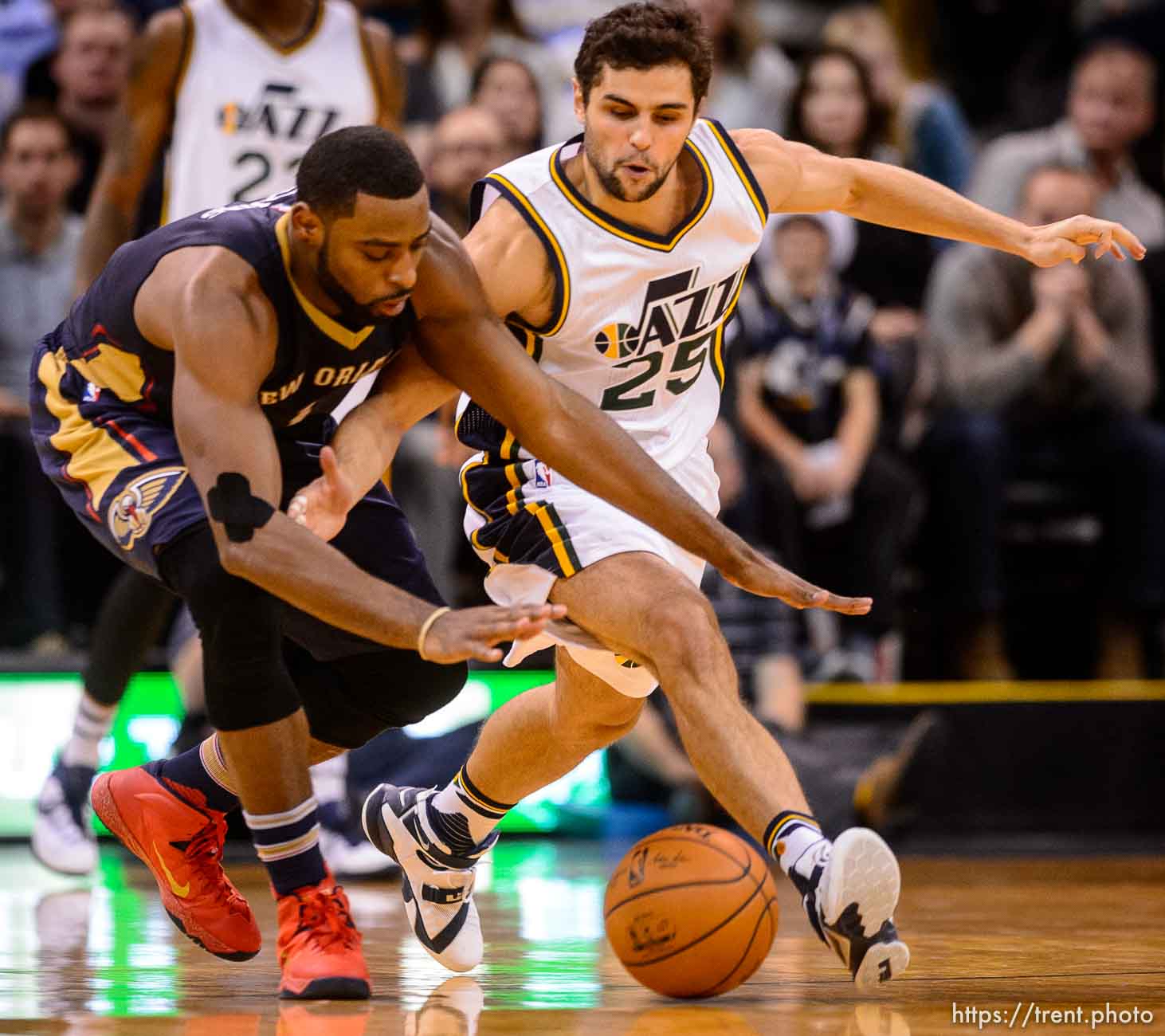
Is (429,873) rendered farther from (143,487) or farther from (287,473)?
(143,487)

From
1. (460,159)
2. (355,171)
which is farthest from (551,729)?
(460,159)

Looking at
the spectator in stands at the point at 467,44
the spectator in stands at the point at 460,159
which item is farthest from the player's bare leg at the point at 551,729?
the spectator in stands at the point at 467,44

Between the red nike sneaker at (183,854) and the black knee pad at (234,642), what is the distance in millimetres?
569

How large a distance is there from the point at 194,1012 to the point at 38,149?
514cm

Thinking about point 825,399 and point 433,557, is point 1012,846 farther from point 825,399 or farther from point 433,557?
point 433,557

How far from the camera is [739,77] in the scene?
8.85 m

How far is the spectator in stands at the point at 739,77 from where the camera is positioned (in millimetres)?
8711

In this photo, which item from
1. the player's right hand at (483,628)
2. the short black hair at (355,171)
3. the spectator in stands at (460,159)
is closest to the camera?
the player's right hand at (483,628)

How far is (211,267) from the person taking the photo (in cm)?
361

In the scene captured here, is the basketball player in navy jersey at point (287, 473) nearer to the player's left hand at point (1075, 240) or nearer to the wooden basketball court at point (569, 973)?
the wooden basketball court at point (569, 973)

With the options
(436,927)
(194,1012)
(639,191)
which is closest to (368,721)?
(436,927)

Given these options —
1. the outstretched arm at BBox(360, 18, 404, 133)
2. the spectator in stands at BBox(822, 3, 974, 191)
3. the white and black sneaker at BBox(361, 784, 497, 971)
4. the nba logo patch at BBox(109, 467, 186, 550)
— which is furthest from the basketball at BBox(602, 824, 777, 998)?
the spectator in stands at BBox(822, 3, 974, 191)

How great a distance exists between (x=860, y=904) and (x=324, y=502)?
4.28ft

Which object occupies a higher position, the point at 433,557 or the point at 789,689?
the point at 433,557
